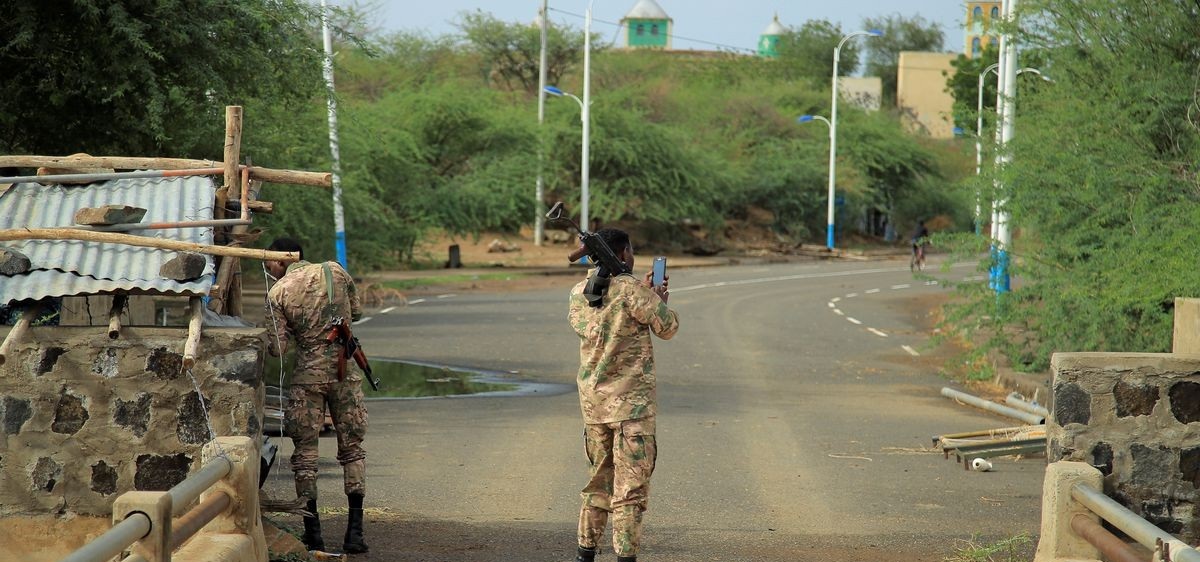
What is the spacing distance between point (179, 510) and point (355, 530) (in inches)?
82.5

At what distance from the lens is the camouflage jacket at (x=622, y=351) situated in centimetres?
695

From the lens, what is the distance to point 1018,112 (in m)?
18.2

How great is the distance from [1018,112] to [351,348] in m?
12.7

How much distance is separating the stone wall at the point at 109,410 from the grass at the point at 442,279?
24.5 m

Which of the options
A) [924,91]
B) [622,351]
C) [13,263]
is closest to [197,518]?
[13,263]

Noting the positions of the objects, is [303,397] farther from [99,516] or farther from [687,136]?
[687,136]

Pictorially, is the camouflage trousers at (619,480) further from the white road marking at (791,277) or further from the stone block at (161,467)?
the white road marking at (791,277)

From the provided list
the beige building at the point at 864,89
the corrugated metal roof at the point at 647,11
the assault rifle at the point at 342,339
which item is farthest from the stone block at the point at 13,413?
the corrugated metal roof at the point at 647,11

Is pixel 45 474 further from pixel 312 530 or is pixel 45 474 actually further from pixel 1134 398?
pixel 1134 398

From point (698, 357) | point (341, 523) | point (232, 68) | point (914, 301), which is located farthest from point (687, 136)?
point (341, 523)

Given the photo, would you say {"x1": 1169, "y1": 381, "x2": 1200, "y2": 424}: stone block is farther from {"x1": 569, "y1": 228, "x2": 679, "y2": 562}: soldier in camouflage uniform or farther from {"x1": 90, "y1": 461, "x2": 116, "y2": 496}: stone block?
{"x1": 90, "y1": 461, "x2": 116, "y2": 496}: stone block

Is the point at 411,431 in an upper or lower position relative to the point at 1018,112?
lower

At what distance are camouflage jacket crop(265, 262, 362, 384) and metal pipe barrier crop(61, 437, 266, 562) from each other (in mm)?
1281

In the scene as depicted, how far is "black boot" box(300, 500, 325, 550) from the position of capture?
745 cm
